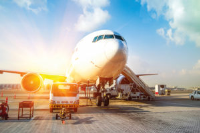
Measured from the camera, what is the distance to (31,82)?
11.2 metres

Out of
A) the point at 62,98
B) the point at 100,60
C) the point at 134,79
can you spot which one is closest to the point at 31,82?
the point at 62,98

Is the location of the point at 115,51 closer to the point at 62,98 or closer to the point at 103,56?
the point at 103,56

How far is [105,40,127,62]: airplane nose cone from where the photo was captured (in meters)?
8.72

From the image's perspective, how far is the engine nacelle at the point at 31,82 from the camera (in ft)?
35.9

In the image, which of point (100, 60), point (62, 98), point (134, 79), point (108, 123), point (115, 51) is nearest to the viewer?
point (108, 123)

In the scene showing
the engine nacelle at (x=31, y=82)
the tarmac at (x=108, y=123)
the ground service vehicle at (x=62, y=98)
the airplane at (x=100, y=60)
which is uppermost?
the airplane at (x=100, y=60)

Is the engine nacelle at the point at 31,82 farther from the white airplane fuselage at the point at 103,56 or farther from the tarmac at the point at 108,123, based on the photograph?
the white airplane fuselage at the point at 103,56

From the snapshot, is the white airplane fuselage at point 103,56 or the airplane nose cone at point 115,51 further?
the white airplane fuselage at point 103,56

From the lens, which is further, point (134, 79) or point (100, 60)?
point (134, 79)

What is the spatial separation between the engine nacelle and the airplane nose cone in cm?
554

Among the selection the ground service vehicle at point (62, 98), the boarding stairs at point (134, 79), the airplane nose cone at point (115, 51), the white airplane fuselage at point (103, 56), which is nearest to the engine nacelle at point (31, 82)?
the ground service vehicle at point (62, 98)

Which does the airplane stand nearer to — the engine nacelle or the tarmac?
the engine nacelle

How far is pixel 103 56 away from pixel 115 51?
2.69 ft

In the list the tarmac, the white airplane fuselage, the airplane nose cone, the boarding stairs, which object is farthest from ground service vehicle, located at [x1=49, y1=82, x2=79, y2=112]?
the boarding stairs
